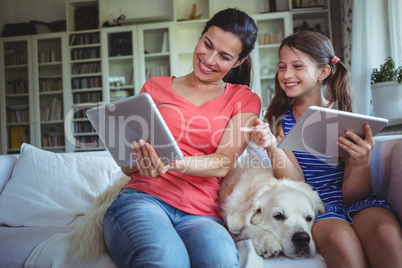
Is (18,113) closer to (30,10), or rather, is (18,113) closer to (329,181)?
(30,10)

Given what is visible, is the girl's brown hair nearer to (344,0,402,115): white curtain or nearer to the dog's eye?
the dog's eye

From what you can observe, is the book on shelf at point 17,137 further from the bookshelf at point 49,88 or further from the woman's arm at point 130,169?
the woman's arm at point 130,169

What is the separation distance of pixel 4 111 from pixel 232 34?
4645 millimetres

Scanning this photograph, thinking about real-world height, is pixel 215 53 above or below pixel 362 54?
below

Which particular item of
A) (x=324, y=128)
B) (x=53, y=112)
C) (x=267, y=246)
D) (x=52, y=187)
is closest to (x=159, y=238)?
(x=267, y=246)

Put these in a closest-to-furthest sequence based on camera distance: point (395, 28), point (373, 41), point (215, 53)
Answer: point (215, 53) < point (395, 28) < point (373, 41)

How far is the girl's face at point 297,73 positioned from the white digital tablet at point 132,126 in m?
0.68

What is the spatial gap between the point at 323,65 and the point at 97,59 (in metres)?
3.88

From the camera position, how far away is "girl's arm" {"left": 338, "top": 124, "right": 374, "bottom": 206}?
1156 mm

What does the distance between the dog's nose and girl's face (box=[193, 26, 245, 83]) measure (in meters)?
0.68

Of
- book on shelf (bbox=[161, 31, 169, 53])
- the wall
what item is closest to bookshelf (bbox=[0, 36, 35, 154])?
the wall

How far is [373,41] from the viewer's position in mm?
3367

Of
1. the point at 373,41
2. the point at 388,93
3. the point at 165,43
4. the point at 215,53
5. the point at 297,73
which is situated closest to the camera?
the point at 215,53

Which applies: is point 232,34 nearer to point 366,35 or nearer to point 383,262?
point 383,262
